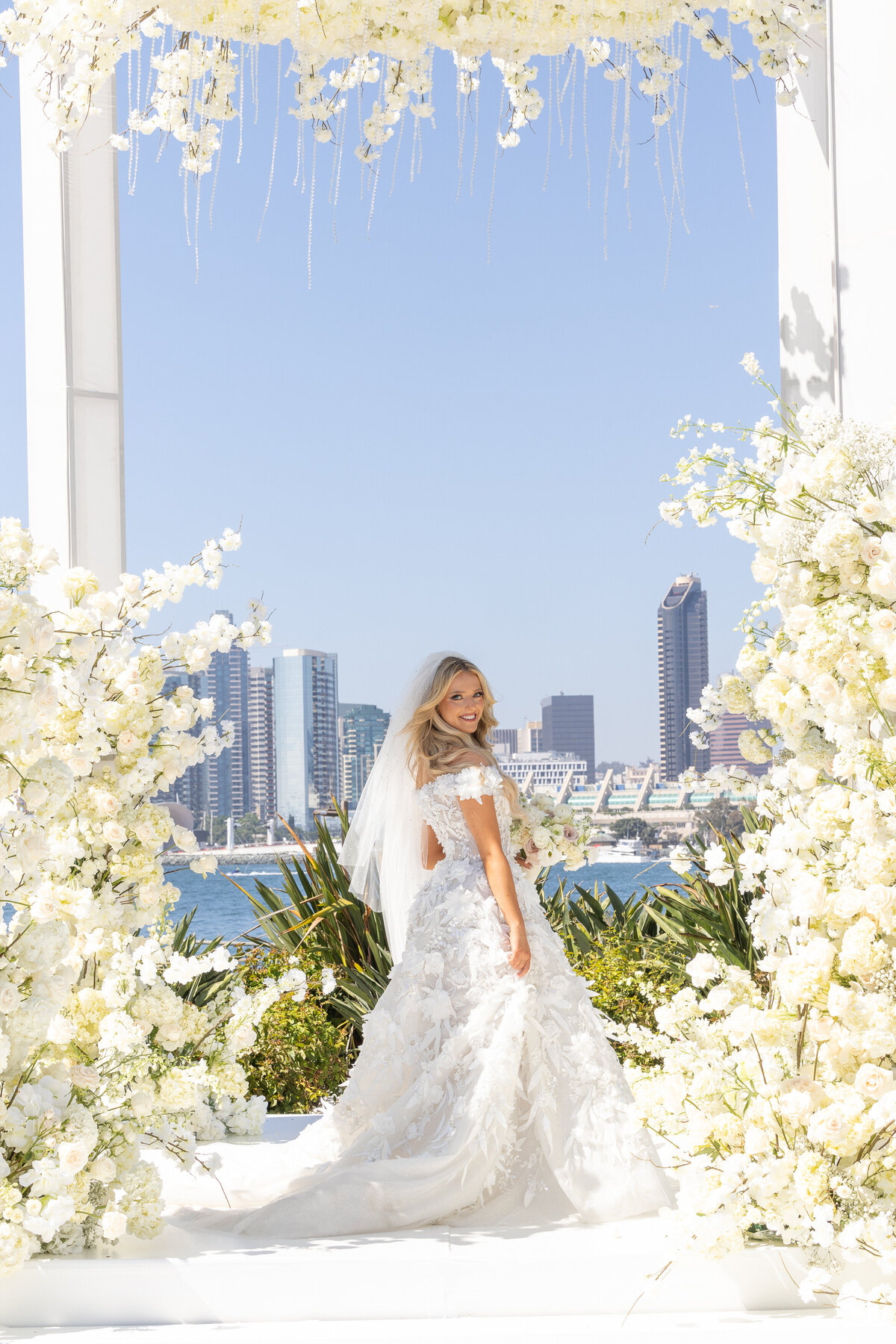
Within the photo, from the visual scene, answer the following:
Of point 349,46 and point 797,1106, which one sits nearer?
point 797,1106

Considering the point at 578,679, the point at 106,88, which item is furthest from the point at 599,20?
the point at 578,679

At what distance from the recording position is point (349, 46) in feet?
12.0

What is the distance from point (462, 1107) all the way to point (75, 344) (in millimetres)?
3034

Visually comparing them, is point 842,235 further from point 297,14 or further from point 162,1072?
point 162,1072

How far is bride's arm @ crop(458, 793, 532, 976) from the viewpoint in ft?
10.9

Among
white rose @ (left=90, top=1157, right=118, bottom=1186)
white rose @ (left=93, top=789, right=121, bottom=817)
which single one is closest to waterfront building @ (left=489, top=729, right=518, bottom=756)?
white rose @ (left=93, top=789, right=121, bottom=817)

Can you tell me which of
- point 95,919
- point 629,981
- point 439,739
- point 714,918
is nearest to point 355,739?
point 714,918

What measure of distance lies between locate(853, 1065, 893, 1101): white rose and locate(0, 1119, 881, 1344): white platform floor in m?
0.52

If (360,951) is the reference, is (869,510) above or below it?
above

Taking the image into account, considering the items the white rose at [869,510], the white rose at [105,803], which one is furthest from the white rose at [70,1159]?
the white rose at [869,510]

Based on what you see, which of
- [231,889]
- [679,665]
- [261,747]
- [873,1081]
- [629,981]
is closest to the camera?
[873,1081]

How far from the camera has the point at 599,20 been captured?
145 inches

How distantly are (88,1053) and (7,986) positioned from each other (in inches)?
23.2

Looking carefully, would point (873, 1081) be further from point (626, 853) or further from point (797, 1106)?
point (626, 853)
